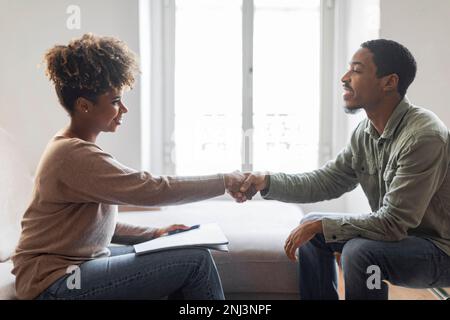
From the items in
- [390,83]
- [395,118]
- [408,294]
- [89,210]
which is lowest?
[408,294]

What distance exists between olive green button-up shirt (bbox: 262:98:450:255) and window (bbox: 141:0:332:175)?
47.2 inches

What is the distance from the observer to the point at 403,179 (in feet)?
4.53

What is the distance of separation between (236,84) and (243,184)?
135cm

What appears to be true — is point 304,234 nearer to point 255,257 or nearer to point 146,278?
point 255,257

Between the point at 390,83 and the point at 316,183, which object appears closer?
the point at 390,83

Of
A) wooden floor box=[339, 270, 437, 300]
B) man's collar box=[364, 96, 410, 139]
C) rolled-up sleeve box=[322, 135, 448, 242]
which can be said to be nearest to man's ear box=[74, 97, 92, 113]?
rolled-up sleeve box=[322, 135, 448, 242]

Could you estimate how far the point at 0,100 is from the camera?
242 cm

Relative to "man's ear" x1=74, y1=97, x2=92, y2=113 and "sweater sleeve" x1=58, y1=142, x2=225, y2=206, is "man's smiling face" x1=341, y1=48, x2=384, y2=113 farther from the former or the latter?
"man's ear" x1=74, y1=97, x2=92, y2=113

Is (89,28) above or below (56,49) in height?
above

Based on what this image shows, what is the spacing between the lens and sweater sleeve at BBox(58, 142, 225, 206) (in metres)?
1.25

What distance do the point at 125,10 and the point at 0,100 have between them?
2.42 ft

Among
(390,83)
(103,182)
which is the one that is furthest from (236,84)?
(103,182)
